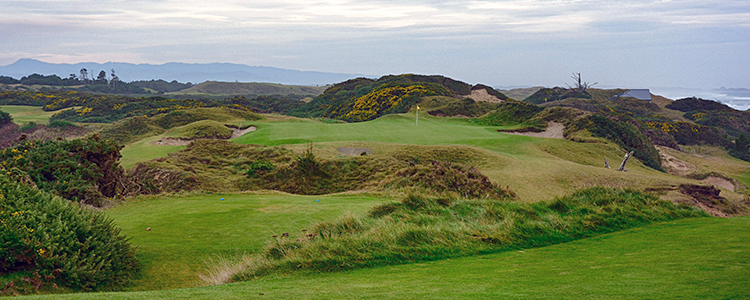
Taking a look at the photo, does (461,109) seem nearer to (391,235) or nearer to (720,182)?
(720,182)

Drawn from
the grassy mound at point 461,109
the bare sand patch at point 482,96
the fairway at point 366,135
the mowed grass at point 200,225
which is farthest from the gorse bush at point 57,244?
the bare sand patch at point 482,96

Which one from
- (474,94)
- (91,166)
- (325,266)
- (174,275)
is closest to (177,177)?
(91,166)

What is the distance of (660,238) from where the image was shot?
5.65 metres

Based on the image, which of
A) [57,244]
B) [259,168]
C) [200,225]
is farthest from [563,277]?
[259,168]

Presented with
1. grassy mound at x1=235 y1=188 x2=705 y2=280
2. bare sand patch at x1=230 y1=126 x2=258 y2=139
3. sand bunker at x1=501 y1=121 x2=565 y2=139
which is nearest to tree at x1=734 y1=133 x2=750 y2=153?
sand bunker at x1=501 y1=121 x2=565 y2=139

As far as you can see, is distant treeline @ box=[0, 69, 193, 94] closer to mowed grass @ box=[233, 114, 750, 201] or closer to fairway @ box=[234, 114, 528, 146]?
fairway @ box=[234, 114, 528, 146]

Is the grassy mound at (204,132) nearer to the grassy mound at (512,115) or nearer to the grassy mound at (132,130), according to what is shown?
the grassy mound at (132,130)

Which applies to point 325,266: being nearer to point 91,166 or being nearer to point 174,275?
point 174,275

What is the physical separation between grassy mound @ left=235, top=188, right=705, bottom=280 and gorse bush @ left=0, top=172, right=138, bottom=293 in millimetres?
1804

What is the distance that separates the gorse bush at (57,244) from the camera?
189 inches

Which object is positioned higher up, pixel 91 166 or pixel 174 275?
pixel 91 166

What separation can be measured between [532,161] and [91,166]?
18552 mm

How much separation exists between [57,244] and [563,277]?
553cm

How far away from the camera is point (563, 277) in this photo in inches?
155
